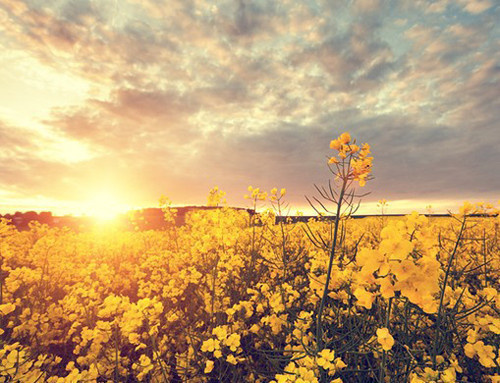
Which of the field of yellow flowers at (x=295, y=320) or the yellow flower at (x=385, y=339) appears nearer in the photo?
the yellow flower at (x=385, y=339)

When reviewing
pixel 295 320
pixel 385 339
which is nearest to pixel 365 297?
pixel 385 339

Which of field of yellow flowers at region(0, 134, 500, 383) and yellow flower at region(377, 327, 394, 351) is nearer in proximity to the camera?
yellow flower at region(377, 327, 394, 351)

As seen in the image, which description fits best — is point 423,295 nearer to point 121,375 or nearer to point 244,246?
point 121,375

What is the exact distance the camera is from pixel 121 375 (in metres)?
2.87

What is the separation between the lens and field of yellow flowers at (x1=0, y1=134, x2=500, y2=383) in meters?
1.49

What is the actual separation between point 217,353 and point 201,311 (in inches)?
67.2

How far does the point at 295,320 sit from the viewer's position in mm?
2703

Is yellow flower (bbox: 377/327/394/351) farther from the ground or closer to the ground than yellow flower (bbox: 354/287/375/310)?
closer to the ground

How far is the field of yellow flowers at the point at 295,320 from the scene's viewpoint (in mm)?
1488

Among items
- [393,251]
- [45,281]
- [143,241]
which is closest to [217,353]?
[393,251]

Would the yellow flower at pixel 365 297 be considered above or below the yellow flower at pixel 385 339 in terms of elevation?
above

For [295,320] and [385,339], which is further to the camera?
[295,320]

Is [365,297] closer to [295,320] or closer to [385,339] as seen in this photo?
[385,339]

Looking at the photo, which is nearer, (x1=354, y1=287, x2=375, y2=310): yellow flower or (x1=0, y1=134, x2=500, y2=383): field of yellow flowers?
(x1=354, y1=287, x2=375, y2=310): yellow flower
